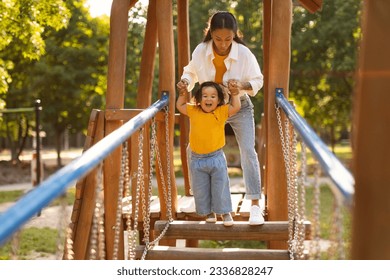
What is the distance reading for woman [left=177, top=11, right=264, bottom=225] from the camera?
3.90m

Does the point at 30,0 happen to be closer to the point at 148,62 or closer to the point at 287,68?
the point at 148,62

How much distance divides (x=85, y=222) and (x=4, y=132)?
Answer: 64.5ft

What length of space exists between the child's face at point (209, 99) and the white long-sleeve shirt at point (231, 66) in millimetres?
224

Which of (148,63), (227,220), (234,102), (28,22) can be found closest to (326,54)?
(28,22)

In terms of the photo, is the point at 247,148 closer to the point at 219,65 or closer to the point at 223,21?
the point at 219,65

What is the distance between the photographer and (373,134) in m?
1.25

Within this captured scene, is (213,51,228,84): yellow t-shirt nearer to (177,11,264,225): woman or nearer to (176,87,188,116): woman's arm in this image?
(177,11,264,225): woman

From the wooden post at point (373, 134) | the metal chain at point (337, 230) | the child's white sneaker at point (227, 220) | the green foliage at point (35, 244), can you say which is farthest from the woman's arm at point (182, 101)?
the green foliage at point (35, 244)

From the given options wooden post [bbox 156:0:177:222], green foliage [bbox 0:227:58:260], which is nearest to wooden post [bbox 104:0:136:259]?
wooden post [bbox 156:0:177:222]

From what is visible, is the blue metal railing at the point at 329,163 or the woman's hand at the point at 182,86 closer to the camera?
the blue metal railing at the point at 329,163

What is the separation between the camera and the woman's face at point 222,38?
3.87 metres

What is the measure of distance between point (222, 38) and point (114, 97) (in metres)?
0.78

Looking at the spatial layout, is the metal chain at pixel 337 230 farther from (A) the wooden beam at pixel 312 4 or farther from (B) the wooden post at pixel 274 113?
(A) the wooden beam at pixel 312 4
